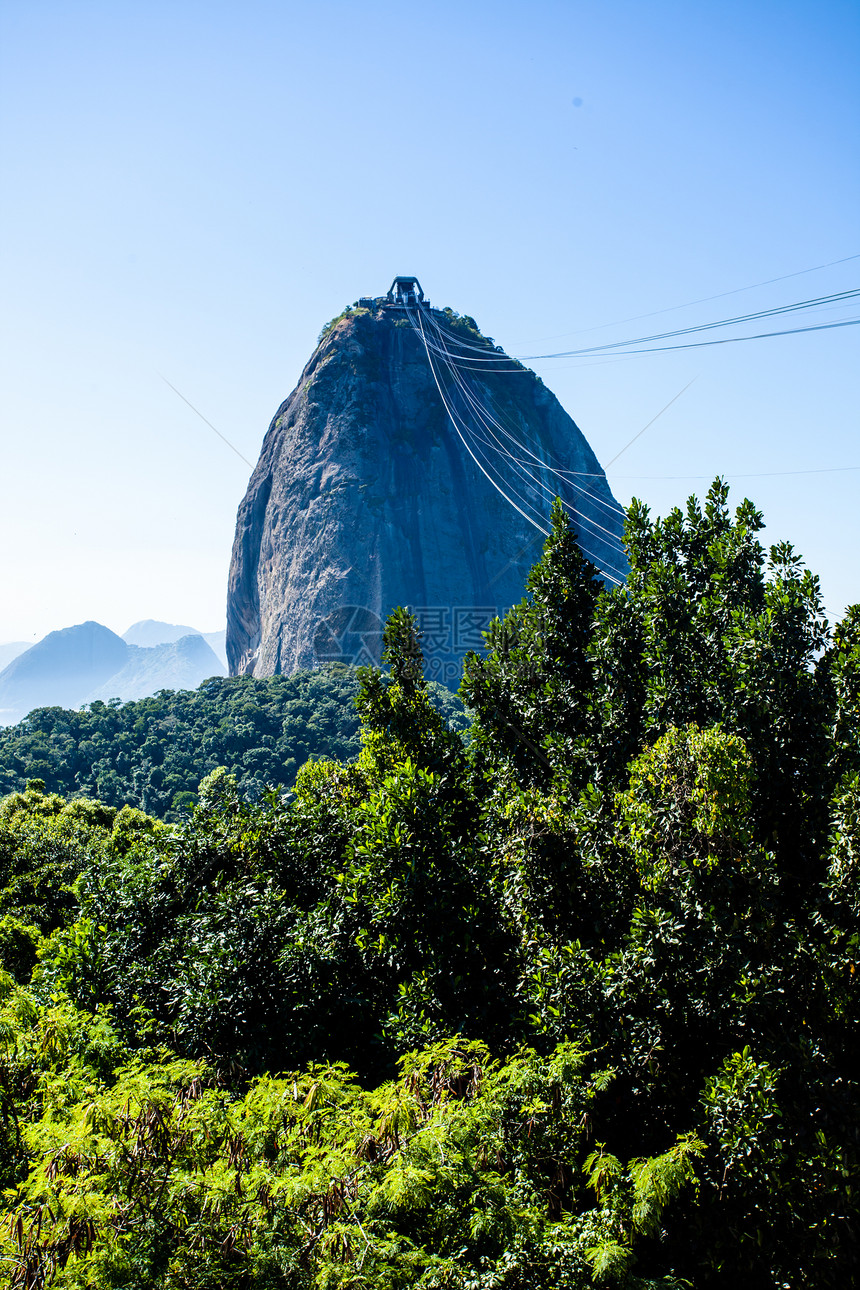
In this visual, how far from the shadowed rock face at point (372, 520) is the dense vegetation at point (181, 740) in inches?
532

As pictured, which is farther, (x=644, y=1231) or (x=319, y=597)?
(x=319, y=597)

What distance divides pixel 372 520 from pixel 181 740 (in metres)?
35.3

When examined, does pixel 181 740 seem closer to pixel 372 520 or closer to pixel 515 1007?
pixel 372 520

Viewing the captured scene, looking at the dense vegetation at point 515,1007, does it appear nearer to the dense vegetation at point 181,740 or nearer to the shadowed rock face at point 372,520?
the dense vegetation at point 181,740

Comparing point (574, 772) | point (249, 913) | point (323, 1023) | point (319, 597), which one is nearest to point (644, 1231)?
point (323, 1023)

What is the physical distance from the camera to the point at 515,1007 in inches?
293

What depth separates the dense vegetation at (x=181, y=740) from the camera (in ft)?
173

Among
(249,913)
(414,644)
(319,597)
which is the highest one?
(319,597)

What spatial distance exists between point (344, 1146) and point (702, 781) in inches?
158

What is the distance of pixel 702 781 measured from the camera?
22.3ft

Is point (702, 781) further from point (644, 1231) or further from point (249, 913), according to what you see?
point (249, 913)

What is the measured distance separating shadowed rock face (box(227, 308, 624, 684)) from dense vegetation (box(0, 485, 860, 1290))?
68365mm

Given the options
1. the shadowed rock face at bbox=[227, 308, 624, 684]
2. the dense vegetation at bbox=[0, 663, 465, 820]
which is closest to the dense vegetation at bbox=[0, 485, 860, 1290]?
the dense vegetation at bbox=[0, 663, 465, 820]

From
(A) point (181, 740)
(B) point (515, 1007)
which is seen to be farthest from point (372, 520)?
(B) point (515, 1007)
